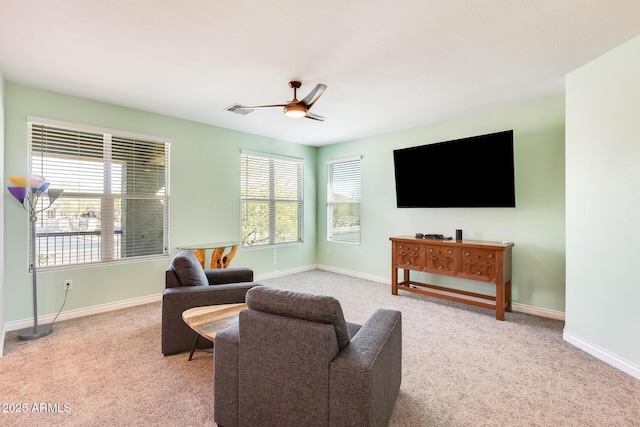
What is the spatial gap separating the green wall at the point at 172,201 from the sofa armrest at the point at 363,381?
3.54 metres

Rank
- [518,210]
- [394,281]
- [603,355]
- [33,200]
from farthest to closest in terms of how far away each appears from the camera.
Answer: [394,281] → [518,210] → [33,200] → [603,355]

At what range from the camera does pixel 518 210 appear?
3.73 m

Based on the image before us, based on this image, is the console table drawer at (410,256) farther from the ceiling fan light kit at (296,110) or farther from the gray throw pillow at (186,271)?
the gray throw pillow at (186,271)

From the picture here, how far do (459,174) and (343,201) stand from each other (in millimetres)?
2330

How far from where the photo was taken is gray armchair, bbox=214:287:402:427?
133 cm

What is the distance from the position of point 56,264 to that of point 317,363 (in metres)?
3.63

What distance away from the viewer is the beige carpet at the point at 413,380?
5.98ft

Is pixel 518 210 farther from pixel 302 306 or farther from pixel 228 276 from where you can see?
pixel 228 276

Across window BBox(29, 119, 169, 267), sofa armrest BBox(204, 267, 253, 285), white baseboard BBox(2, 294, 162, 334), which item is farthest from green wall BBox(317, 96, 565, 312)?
white baseboard BBox(2, 294, 162, 334)

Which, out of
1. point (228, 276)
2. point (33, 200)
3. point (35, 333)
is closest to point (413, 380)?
point (228, 276)

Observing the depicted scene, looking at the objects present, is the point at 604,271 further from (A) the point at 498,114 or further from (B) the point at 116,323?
(B) the point at 116,323

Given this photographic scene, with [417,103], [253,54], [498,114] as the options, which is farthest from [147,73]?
[498,114]

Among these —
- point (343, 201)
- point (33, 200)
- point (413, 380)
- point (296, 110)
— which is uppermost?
point (296, 110)

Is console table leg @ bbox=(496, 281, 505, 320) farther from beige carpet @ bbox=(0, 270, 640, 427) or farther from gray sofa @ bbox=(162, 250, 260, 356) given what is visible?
gray sofa @ bbox=(162, 250, 260, 356)
